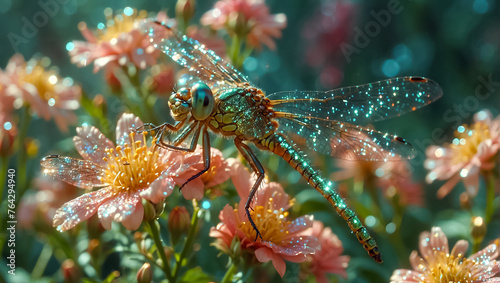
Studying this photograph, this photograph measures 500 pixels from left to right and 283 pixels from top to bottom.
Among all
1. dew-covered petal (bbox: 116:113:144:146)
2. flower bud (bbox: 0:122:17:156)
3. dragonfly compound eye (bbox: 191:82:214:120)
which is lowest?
dew-covered petal (bbox: 116:113:144:146)

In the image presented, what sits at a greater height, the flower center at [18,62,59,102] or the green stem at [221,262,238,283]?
the flower center at [18,62,59,102]

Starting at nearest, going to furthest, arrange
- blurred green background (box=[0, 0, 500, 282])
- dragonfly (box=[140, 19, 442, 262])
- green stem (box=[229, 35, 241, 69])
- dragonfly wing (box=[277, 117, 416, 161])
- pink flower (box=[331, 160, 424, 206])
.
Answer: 1. dragonfly (box=[140, 19, 442, 262])
2. dragonfly wing (box=[277, 117, 416, 161])
3. green stem (box=[229, 35, 241, 69])
4. pink flower (box=[331, 160, 424, 206])
5. blurred green background (box=[0, 0, 500, 282])

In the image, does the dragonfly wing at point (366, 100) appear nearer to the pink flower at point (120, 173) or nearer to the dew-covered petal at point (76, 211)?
the pink flower at point (120, 173)

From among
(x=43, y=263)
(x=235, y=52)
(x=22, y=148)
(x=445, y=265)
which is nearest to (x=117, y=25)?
(x=235, y=52)

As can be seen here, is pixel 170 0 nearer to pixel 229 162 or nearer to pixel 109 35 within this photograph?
pixel 109 35

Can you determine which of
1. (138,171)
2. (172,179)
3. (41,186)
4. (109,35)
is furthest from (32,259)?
(172,179)

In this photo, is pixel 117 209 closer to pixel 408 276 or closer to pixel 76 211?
pixel 76 211

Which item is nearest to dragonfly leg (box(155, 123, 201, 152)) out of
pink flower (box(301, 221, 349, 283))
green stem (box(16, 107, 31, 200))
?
pink flower (box(301, 221, 349, 283))

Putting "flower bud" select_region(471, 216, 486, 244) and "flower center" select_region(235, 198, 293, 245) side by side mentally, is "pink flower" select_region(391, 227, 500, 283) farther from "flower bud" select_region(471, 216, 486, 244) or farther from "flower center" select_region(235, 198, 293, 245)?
"flower center" select_region(235, 198, 293, 245)
